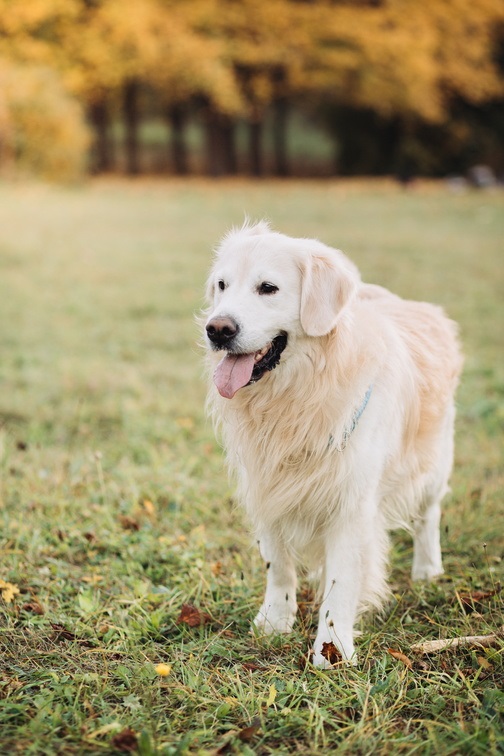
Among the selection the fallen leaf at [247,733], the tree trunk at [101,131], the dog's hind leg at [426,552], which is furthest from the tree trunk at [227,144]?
the fallen leaf at [247,733]

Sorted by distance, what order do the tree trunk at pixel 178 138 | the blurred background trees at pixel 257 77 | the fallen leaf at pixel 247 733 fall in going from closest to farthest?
the fallen leaf at pixel 247 733 → the blurred background trees at pixel 257 77 → the tree trunk at pixel 178 138

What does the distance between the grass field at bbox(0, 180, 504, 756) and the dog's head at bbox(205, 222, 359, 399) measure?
978 mm

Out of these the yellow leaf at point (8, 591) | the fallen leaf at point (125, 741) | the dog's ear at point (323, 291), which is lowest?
the yellow leaf at point (8, 591)

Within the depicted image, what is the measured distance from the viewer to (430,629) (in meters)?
2.95

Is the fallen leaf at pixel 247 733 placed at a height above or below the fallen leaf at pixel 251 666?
above

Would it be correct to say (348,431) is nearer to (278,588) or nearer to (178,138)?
(278,588)

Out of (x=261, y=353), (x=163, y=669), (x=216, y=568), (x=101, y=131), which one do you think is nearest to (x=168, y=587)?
(x=216, y=568)

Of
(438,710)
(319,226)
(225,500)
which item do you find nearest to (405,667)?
(438,710)

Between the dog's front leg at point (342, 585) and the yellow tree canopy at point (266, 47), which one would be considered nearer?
the dog's front leg at point (342, 585)

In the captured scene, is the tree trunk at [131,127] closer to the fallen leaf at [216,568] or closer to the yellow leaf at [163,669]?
the fallen leaf at [216,568]

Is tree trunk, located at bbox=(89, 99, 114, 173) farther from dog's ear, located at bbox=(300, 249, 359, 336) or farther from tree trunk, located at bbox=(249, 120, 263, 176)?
dog's ear, located at bbox=(300, 249, 359, 336)

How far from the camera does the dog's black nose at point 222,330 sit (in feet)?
8.77

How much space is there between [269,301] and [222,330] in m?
0.23

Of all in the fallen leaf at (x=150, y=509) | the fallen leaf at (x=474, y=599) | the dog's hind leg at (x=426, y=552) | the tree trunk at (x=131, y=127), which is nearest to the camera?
the fallen leaf at (x=474, y=599)
